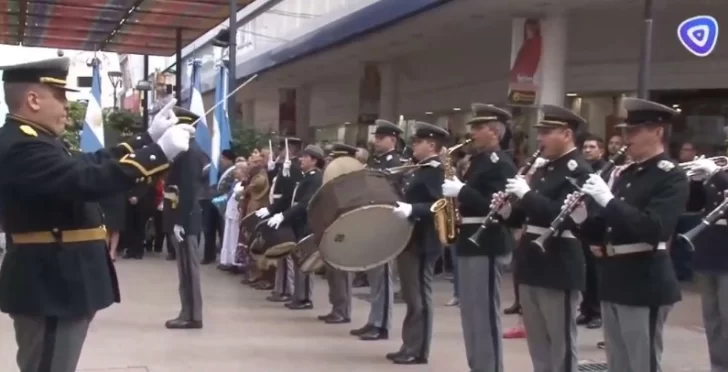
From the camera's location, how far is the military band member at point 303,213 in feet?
33.0

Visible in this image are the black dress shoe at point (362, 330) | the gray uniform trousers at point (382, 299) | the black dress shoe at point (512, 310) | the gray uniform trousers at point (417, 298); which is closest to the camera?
the gray uniform trousers at point (417, 298)

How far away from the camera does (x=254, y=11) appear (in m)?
27.1

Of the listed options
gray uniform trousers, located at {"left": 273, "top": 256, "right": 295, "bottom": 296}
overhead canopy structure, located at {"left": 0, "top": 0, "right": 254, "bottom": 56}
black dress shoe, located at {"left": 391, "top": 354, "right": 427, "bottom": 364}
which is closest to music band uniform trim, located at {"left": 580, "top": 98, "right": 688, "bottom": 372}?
black dress shoe, located at {"left": 391, "top": 354, "right": 427, "bottom": 364}

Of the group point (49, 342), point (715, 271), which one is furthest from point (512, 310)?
point (49, 342)

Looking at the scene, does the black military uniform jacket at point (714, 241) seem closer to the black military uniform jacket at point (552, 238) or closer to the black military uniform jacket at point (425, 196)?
the black military uniform jacket at point (552, 238)

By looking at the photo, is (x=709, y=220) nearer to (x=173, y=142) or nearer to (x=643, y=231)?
(x=643, y=231)

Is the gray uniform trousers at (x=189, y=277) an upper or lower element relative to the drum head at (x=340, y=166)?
lower

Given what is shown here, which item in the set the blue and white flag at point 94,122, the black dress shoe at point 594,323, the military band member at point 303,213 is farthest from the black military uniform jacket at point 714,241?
the blue and white flag at point 94,122

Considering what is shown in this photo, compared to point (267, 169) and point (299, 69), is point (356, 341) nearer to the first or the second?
point (267, 169)

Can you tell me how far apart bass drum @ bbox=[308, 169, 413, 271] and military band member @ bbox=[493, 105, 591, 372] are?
1437mm

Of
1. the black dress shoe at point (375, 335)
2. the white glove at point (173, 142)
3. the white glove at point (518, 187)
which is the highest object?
the white glove at point (173, 142)

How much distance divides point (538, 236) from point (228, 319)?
4857 mm

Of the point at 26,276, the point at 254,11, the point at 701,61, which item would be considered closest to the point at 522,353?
the point at 26,276

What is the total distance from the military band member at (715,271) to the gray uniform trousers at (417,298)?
78.8 inches
